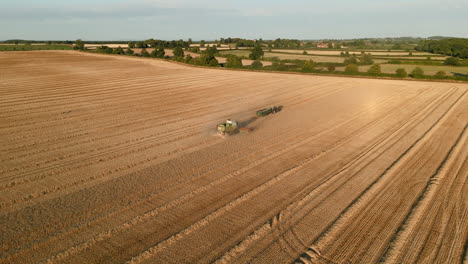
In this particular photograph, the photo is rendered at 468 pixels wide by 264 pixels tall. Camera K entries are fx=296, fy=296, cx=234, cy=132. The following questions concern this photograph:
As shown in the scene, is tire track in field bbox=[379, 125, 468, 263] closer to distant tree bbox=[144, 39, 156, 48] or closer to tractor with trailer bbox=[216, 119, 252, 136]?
tractor with trailer bbox=[216, 119, 252, 136]

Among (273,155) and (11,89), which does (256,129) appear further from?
(11,89)

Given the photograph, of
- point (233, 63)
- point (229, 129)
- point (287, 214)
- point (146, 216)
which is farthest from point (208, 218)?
point (233, 63)

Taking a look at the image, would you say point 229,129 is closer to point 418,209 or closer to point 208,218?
point 208,218

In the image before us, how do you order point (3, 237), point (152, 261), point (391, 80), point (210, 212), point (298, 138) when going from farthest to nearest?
1. point (391, 80)
2. point (298, 138)
3. point (210, 212)
4. point (3, 237)
5. point (152, 261)

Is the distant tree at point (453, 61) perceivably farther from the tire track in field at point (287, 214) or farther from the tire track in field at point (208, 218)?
the tire track in field at point (208, 218)

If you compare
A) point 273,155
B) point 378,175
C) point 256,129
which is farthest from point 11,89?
point 378,175

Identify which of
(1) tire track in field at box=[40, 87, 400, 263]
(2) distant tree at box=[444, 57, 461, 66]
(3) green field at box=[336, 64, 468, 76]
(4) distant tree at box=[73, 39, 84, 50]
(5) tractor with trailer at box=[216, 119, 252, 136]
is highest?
(4) distant tree at box=[73, 39, 84, 50]

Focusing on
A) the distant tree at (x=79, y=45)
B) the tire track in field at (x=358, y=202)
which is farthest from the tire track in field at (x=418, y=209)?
the distant tree at (x=79, y=45)

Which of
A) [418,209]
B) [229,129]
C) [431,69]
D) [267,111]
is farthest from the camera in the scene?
[431,69]

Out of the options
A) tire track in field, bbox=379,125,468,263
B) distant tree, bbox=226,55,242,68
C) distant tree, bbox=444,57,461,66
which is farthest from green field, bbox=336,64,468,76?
tire track in field, bbox=379,125,468,263
